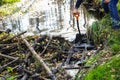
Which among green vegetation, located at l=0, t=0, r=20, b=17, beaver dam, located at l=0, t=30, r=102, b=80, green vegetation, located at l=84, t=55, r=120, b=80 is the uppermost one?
green vegetation, located at l=0, t=0, r=20, b=17

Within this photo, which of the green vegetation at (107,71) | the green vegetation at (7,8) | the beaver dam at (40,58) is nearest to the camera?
the green vegetation at (107,71)

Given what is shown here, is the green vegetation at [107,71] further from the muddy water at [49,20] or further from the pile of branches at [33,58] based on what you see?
the muddy water at [49,20]

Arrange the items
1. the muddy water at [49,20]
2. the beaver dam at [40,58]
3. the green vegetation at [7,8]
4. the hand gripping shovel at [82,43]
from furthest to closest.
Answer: the green vegetation at [7,8] < the muddy water at [49,20] < the hand gripping shovel at [82,43] < the beaver dam at [40,58]

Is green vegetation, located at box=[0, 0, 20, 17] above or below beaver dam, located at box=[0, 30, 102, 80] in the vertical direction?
above

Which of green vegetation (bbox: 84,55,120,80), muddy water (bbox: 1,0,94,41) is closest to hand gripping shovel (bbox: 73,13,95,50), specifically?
muddy water (bbox: 1,0,94,41)

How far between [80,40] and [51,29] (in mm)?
3723

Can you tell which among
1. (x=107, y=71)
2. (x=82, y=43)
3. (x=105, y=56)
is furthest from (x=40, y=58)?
(x=107, y=71)

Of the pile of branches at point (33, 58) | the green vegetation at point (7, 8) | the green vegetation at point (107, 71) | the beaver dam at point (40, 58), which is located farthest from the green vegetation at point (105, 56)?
the green vegetation at point (7, 8)

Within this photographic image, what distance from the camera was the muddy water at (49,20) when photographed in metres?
13.6

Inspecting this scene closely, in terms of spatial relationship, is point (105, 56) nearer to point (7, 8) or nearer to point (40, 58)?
point (40, 58)

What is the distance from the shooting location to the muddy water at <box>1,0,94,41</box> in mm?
13586

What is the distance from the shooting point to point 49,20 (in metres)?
15.8

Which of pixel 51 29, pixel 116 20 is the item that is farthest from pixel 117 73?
pixel 51 29

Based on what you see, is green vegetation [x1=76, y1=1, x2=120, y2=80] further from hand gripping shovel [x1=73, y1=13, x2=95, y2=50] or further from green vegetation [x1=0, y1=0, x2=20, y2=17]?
green vegetation [x1=0, y1=0, x2=20, y2=17]
